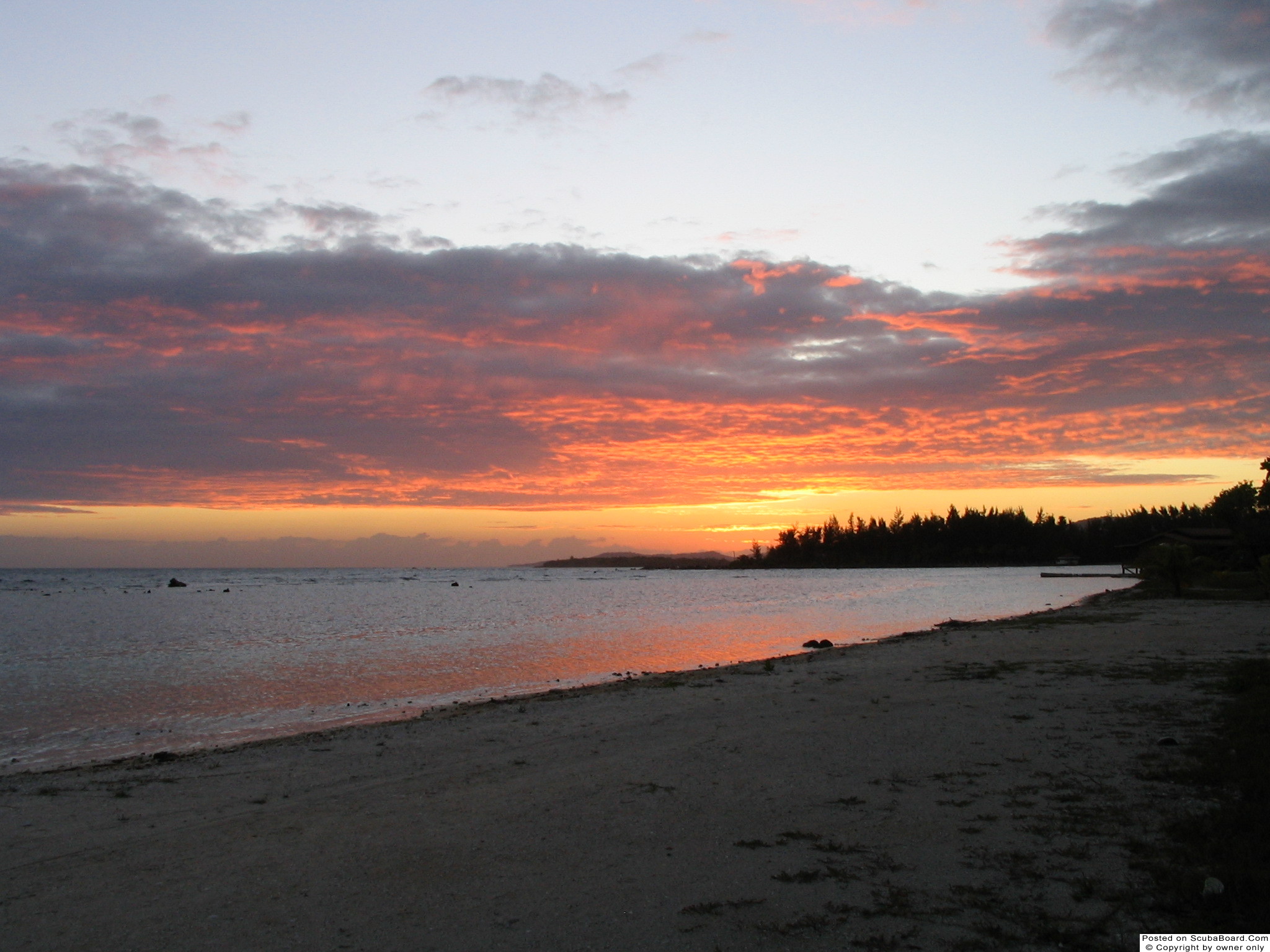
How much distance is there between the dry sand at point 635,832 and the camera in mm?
5742

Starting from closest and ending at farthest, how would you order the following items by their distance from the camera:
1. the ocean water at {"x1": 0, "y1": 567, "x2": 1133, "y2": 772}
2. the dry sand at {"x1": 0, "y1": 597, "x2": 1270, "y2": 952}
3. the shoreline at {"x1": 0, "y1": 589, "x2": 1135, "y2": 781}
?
the dry sand at {"x1": 0, "y1": 597, "x2": 1270, "y2": 952}, the shoreline at {"x1": 0, "y1": 589, "x2": 1135, "y2": 781}, the ocean water at {"x1": 0, "y1": 567, "x2": 1133, "y2": 772}

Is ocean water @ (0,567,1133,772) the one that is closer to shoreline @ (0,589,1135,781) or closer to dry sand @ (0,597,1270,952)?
shoreline @ (0,589,1135,781)

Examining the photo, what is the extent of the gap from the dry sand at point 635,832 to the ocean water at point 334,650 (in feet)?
16.3

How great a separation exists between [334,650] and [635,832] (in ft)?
87.5

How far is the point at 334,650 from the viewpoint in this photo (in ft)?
103

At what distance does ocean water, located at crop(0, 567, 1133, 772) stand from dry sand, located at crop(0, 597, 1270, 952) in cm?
497

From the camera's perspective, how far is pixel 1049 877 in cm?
611

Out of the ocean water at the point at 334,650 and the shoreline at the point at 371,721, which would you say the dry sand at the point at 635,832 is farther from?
the ocean water at the point at 334,650

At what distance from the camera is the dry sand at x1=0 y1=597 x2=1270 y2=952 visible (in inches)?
226

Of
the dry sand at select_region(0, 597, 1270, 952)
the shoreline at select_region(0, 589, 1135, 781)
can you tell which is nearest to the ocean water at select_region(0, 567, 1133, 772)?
the shoreline at select_region(0, 589, 1135, 781)

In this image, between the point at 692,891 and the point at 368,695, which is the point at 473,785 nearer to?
the point at 692,891

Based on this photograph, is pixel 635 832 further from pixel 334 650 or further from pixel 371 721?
pixel 334 650

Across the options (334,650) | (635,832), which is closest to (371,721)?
(635,832)

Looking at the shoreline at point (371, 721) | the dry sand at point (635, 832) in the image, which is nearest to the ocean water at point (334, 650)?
the shoreline at point (371, 721)
